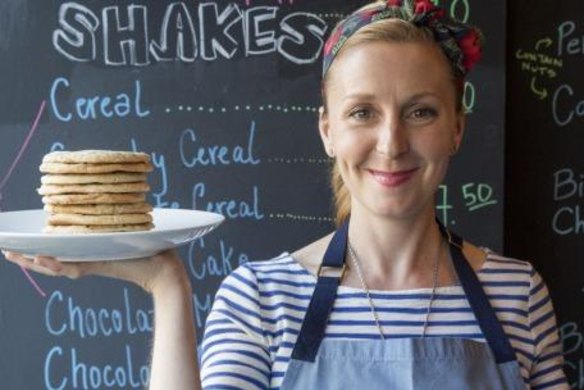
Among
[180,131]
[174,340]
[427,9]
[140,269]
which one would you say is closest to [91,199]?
[140,269]

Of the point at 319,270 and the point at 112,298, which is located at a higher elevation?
the point at 319,270

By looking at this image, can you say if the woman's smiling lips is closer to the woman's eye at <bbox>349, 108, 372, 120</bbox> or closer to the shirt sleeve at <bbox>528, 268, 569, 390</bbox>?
the woman's eye at <bbox>349, 108, 372, 120</bbox>

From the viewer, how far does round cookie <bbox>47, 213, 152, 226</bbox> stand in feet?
4.06

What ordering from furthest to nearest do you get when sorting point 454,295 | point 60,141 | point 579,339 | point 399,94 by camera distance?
point 579,339
point 60,141
point 454,295
point 399,94

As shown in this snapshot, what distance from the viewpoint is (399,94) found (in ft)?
3.95

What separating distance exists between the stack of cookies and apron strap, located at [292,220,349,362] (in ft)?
0.94

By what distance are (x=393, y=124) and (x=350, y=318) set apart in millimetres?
318

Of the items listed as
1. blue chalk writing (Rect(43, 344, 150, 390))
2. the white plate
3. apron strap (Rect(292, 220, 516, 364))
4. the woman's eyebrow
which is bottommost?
blue chalk writing (Rect(43, 344, 150, 390))

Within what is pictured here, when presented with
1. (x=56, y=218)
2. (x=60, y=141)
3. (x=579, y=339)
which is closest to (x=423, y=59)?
(x=56, y=218)

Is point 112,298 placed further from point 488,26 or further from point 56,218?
point 488,26

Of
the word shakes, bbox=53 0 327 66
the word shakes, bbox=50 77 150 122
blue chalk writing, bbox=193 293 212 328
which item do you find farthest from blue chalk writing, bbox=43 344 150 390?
the word shakes, bbox=53 0 327 66

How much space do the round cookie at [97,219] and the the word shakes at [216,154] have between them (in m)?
0.91

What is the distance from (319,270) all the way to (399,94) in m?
0.32

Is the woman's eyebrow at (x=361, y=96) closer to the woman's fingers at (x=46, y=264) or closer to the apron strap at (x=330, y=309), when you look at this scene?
the apron strap at (x=330, y=309)
